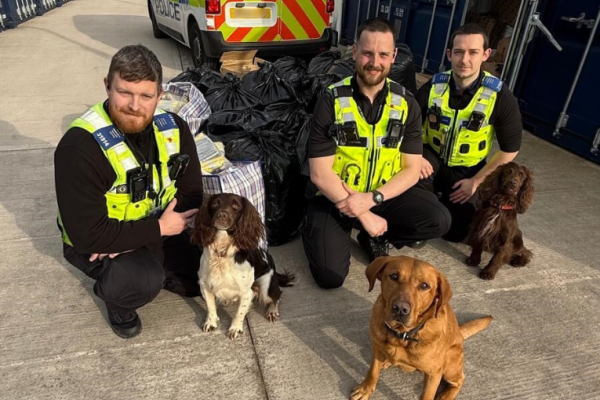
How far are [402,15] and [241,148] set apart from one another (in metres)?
6.22

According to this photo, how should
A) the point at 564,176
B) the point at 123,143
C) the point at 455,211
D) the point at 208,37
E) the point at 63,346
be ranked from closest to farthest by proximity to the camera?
the point at 123,143 < the point at 63,346 < the point at 455,211 < the point at 564,176 < the point at 208,37

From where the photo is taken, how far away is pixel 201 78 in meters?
4.88

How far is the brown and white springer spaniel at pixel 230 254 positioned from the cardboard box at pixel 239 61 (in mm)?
4563

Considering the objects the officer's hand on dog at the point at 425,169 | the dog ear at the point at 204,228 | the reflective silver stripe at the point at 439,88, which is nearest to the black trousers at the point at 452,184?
the officer's hand on dog at the point at 425,169

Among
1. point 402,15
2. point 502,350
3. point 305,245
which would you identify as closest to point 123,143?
point 305,245

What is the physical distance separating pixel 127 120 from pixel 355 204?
1573 millimetres

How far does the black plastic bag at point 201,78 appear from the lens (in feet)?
15.6

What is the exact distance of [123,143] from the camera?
2.33 meters

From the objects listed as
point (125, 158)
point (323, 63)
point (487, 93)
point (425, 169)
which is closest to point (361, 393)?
point (125, 158)

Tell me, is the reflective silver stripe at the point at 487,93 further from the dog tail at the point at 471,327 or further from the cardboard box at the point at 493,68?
the cardboard box at the point at 493,68

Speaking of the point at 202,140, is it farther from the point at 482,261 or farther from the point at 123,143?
the point at 482,261

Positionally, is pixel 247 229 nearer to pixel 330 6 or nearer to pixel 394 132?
pixel 394 132

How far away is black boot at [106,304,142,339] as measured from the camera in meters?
2.60

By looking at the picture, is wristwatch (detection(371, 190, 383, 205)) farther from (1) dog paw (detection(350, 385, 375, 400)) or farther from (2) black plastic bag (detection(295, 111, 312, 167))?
(1) dog paw (detection(350, 385, 375, 400))
